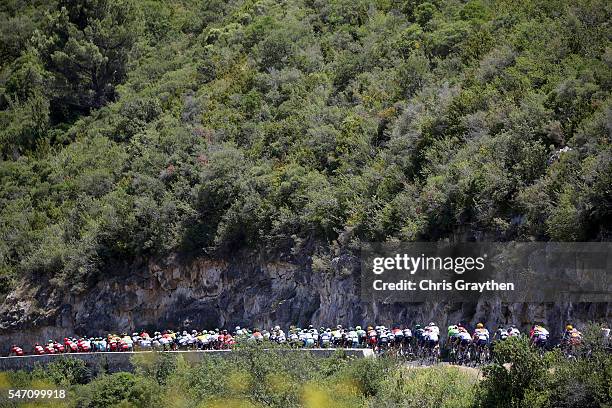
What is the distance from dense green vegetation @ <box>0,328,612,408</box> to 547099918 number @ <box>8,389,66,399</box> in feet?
1.62

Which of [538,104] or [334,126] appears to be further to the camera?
[334,126]

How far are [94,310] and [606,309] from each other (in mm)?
31691

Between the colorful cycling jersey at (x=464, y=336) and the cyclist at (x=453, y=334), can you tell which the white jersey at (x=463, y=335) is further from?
the cyclist at (x=453, y=334)

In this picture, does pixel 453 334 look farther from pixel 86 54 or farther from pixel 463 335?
pixel 86 54

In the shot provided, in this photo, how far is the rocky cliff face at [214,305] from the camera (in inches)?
1634

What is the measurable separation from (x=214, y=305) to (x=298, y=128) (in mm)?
10858

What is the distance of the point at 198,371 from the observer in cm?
3938

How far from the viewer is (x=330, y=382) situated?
3625 cm

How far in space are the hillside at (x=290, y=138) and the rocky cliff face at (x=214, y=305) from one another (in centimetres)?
23

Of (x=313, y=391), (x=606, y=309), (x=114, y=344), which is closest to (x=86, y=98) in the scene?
(x=114, y=344)

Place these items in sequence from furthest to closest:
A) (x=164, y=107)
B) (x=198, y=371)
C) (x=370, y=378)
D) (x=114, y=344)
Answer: (x=164, y=107) < (x=114, y=344) < (x=198, y=371) < (x=370, y=378)

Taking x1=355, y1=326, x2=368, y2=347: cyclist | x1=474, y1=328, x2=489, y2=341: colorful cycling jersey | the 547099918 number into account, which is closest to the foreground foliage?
the 547099918 number

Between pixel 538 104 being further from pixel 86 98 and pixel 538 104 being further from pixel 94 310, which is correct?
→ pixel 86 98

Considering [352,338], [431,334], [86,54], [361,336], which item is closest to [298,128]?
[361,336]
